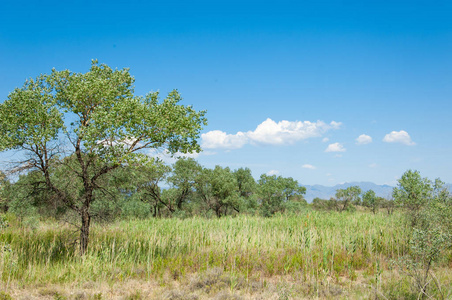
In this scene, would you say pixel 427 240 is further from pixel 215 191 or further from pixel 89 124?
pixel 215 191

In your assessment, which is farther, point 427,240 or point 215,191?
point 215,191

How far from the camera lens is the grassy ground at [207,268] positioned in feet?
28.8

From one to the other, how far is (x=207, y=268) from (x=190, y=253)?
2.37m

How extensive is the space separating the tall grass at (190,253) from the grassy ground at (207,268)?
4 cm

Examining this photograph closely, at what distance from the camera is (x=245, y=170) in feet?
163

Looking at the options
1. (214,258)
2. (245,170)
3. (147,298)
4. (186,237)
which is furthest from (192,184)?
(147,298)

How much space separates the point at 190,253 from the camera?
12547mm

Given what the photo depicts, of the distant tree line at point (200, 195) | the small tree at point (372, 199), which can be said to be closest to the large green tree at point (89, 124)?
the distant tree line at point (200, 195)

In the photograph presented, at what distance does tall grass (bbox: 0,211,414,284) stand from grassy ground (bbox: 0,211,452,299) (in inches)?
1.6

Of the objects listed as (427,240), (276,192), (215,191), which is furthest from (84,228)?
(276,192)

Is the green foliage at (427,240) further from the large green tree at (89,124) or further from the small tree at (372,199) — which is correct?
the small tree at (372,199)

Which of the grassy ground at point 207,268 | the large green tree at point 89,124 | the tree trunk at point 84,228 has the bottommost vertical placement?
the grassy ground at point 207,268

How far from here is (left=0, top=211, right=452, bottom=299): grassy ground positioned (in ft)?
28.8

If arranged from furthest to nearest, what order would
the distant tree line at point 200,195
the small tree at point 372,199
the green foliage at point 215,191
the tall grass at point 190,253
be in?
the small tree at point 372,199 → the green foliage at point 215,191 → the distant tree line at point 200,195 → the tall grass at point 190,253
